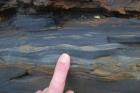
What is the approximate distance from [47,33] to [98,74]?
0.38m

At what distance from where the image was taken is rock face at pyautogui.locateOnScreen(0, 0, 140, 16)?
2002 millimetres

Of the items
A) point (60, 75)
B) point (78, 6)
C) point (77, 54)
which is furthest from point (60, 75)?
point (78, 6)

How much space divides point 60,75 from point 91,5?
46 centimetres

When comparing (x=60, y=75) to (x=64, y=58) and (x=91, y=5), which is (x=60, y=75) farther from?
(x=91, y=5)

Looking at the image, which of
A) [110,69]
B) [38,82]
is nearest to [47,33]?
[38,82]

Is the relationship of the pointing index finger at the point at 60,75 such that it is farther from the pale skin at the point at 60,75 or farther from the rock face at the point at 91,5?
the rock face at the point at 91,5

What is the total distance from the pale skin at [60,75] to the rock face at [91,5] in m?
0.35

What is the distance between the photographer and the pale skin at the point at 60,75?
70.6 inches

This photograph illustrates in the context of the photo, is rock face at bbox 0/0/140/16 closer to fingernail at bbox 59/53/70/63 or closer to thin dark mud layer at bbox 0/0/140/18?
thin dark mud layer at bbox 0/0/140/18

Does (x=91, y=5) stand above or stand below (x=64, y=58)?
above

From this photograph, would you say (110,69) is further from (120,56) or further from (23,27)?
(23,27)

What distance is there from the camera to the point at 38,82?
1.93m

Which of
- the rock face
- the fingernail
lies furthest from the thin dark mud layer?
the fingernail

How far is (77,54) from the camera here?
188 centimetres
